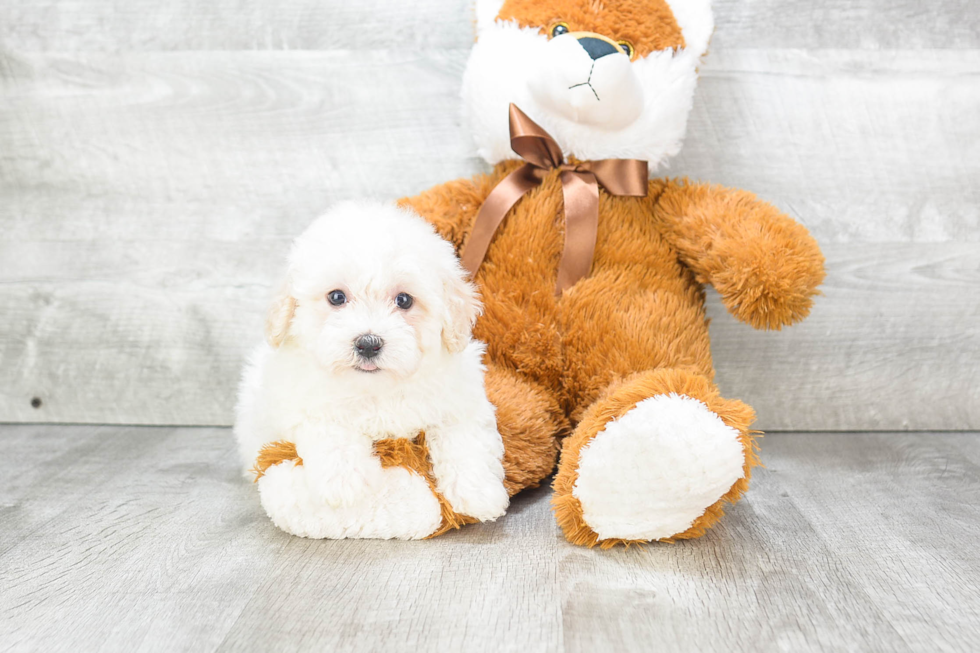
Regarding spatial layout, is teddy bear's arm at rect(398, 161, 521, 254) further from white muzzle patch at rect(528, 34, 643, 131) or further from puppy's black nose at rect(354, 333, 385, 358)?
puppy's black nose at rect(354, 333, 385, 358)

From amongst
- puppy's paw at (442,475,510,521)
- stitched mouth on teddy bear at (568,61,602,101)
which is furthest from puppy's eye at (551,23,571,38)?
puppy's paw at (442,475,510,521)

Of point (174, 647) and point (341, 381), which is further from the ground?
point (341, 381)

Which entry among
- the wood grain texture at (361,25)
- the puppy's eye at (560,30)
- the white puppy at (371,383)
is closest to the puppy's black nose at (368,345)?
the white puppy at (371,383)

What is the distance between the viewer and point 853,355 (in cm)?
167

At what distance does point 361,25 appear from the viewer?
5.28 feet

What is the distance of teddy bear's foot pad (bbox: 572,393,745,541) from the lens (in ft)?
3.36

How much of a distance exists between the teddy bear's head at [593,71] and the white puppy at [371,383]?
1.09 feet

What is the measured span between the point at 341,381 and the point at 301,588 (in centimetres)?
27

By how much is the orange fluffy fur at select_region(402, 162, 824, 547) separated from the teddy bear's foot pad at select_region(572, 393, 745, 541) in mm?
157

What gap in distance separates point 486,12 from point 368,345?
734mm

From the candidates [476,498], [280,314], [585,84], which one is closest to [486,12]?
[585,84]

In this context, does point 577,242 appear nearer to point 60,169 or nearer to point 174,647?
point 174,647

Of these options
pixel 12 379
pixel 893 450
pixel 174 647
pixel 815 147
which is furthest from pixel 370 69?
pixel 893 450

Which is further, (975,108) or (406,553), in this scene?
(975,108)
